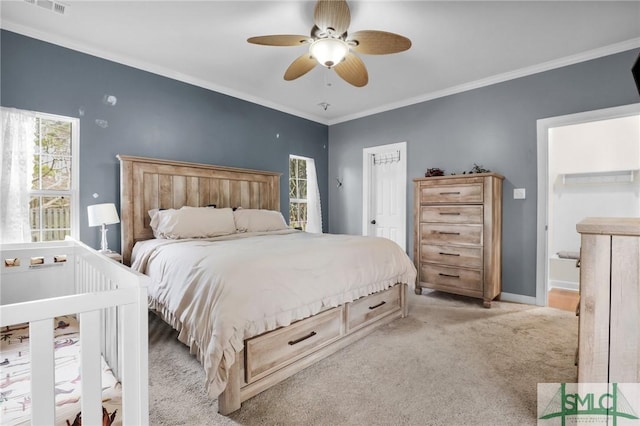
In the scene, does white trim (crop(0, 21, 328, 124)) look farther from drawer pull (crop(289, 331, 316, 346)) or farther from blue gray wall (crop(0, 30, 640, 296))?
drawer pull (crop(289, 331, 316, 346))

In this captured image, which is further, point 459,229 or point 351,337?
point 459,229

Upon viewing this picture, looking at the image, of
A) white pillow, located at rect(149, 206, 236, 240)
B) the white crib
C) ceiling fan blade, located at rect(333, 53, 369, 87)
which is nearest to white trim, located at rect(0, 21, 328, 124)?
white pillow, located at rect(149, 206, 236, 240)

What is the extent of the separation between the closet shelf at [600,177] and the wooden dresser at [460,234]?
1.51 meters

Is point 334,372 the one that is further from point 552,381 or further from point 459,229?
point 459,229

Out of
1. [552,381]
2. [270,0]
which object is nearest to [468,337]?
[552,381]

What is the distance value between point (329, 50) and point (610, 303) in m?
2.21

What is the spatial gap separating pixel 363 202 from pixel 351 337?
2976 millimetres

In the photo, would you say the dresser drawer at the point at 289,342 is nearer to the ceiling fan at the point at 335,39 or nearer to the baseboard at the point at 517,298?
the ceiling fan at the point at 335,39

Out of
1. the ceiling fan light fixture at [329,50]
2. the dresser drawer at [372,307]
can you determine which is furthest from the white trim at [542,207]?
the ceiling fan light fixture at [329,50]

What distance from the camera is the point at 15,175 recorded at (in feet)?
8.50

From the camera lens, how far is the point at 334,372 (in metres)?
2.01

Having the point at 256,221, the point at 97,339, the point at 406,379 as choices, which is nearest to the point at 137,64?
the point at 256,221

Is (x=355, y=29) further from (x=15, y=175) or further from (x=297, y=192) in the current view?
(x=15, y=175)

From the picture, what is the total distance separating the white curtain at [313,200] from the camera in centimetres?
529
